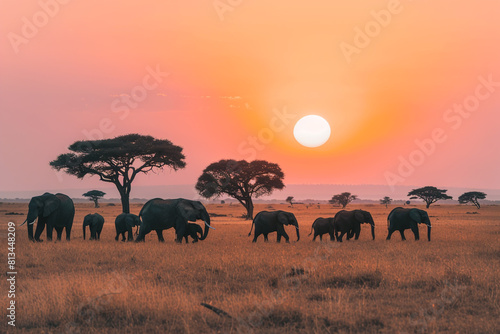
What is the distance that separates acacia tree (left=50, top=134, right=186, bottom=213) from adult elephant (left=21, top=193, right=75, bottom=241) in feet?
84.0

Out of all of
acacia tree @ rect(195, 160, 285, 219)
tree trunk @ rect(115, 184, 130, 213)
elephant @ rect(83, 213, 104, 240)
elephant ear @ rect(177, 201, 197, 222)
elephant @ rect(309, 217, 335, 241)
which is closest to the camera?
elephant ear @ rect(177, 201, 197, 222)

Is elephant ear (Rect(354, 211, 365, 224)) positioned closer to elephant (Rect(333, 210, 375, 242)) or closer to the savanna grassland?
elephant (Rect(333, 210, 375, 242))

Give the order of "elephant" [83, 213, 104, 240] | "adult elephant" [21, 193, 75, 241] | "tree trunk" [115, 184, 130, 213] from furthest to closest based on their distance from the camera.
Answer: "tree trunk" [115, 184, 130, 213], "elephant" [83, 213, 104, 240], "adult elephant" [21, 193, 75, 241]

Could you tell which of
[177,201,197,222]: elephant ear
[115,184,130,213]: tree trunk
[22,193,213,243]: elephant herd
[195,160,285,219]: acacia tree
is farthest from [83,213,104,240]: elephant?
[195,160,285,219]: acacia tree

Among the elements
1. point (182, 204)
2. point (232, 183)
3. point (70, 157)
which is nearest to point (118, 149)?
point (70, 157)

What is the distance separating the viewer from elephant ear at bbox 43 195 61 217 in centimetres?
2262

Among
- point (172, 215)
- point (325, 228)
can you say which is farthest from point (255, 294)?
point (325, 228)

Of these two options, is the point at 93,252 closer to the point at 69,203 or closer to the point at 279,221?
the point at 69,203

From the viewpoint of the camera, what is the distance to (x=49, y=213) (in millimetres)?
22672

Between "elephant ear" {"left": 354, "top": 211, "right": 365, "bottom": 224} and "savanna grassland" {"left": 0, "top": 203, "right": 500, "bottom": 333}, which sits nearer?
"savanna grassland" {"left": 0, "top": 203, "right": 500, "bottom": 333}

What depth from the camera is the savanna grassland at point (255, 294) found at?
866 centimetres

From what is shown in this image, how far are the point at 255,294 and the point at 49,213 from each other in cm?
1497

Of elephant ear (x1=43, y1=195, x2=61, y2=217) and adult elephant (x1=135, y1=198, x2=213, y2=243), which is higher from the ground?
elephant ear (x1=43, y1=195, x2=61, y2=217)

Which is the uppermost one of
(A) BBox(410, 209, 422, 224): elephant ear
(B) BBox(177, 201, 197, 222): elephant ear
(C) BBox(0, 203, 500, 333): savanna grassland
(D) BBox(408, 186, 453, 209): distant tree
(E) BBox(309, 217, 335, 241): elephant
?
(D) BBox(408, 186, 453, 209): distant tree
